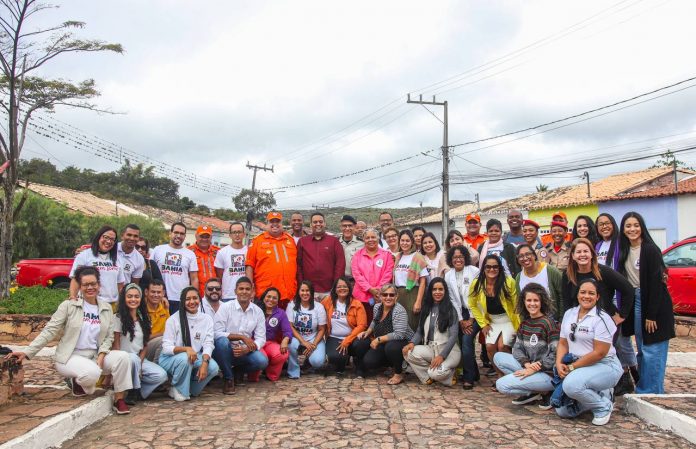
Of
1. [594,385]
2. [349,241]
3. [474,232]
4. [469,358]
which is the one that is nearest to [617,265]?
[594,385]

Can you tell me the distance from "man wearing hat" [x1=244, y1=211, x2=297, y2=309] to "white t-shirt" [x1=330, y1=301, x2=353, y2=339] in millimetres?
689

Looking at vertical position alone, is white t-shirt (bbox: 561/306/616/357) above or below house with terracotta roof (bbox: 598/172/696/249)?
below

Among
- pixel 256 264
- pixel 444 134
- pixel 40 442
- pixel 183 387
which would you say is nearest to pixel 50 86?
pixel 256 264

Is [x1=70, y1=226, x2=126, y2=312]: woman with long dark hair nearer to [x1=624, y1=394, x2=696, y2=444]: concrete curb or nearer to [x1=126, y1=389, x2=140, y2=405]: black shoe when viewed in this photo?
[x1=126, y1=389, x2=140, y2=405]: black shoe

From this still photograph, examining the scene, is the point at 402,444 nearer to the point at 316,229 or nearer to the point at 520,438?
the point at 520,438

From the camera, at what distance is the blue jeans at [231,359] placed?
5855mm

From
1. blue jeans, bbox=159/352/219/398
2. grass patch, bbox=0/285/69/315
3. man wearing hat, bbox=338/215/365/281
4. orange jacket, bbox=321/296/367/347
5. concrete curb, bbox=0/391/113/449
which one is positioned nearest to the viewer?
concrete curb, bbox=0/391/113/449

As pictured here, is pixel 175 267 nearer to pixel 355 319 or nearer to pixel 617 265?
pixel 355 319

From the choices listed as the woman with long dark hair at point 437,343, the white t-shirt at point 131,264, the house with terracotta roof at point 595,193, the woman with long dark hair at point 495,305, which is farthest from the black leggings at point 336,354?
the house with terracotta roof at point 595,193

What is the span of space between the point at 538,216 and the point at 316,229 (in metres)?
24.5

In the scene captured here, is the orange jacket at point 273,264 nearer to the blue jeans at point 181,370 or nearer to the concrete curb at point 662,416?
the blue jeans at point 181,370

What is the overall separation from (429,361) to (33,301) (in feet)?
25.3

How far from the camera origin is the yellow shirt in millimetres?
5824

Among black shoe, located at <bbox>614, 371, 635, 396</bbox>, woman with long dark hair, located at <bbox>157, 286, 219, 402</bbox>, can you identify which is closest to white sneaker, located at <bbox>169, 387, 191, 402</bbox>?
A: woman with long dark hair, located at <bbox>157, 286, 219, 402</bbox>
